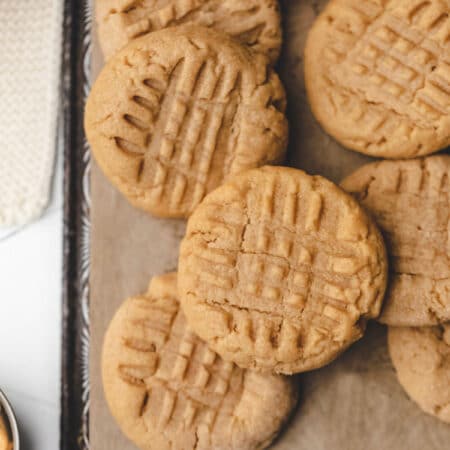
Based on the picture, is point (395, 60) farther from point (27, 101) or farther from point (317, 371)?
point (27, 101)

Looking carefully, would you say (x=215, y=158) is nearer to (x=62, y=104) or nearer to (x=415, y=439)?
(x=62, y=104)

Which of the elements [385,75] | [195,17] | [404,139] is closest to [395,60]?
[385,75]

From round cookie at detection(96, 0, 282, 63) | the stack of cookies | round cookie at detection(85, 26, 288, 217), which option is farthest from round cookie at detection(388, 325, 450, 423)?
round cookie at detection(96, 0, 282, 63)

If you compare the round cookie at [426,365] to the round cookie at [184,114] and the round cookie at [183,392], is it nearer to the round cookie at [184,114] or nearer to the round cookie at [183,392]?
the round cookie at [183,392]

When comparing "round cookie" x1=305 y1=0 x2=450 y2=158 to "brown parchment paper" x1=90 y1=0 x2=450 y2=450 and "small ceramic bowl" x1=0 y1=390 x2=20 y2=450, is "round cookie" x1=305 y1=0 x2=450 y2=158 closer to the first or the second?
"brown parchment paper" x1=90 y1=0 x2=450 y2=450

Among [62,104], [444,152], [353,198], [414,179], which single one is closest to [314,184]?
[353,198]
